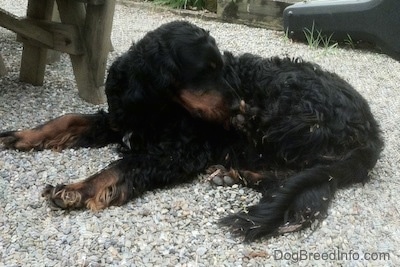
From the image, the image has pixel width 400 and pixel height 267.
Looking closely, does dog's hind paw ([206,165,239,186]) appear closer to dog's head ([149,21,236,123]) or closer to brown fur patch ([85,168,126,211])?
dog's head ([149,21,236,123])

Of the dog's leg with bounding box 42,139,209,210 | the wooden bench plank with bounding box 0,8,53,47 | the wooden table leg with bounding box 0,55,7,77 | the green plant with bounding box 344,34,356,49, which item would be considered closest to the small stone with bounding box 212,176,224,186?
the dog's leg with bounding box 42,139,209,210

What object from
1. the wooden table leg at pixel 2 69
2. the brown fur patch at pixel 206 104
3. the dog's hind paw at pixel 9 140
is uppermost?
the brown fur patch at pixel 206 104

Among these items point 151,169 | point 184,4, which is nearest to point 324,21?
point 184,4

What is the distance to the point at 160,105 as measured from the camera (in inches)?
114

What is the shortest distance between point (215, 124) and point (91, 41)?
1.45 metres

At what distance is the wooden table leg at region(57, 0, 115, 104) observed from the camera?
3879 mm

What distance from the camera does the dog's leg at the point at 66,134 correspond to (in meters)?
3.08

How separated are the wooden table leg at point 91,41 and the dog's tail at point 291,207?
5.99 feet

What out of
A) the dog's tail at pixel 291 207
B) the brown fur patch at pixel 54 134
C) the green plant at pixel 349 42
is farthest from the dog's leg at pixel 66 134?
the green plant at pixel 349 42

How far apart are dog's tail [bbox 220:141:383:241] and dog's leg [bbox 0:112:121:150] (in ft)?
3.64

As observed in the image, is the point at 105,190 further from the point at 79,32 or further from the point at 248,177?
the point at 79,32

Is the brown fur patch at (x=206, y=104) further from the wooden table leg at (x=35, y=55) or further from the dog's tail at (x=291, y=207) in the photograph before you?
the wooden table leg at (x=35, y=55)

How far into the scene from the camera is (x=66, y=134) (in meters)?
3.17

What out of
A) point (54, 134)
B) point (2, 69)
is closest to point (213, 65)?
point (54, 134)
